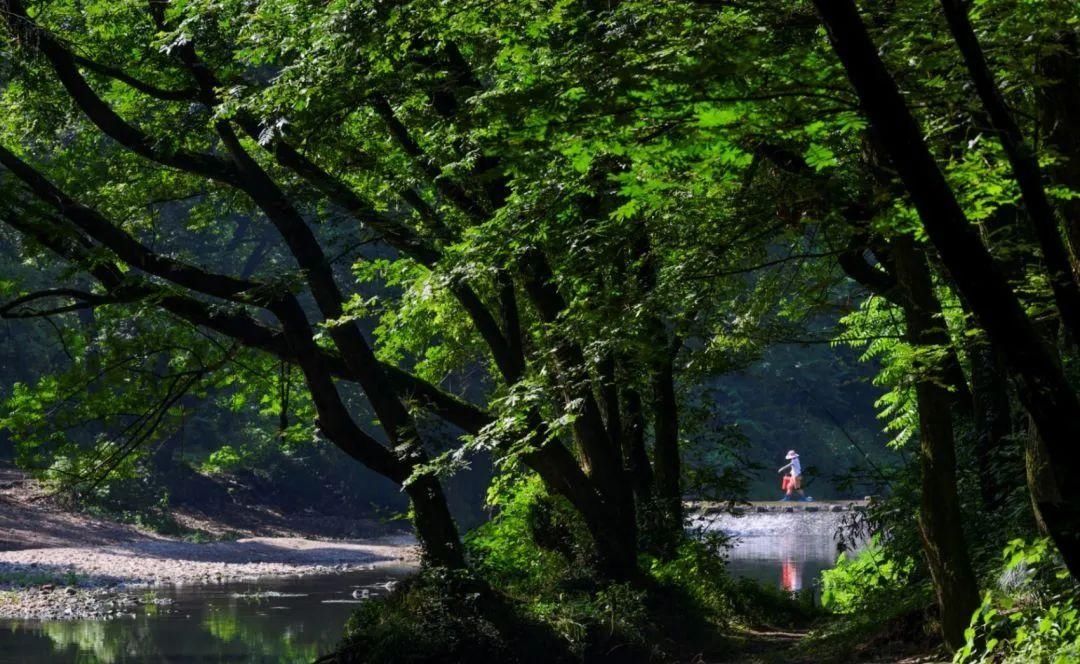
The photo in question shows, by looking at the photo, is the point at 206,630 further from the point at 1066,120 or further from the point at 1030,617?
the point at 1066,120

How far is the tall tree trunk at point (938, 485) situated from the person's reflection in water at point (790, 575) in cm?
1730

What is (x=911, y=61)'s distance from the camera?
627 cm

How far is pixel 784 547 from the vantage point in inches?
1526

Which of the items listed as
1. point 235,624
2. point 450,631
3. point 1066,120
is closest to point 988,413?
point 450,631

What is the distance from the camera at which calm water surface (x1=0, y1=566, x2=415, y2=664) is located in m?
18.1

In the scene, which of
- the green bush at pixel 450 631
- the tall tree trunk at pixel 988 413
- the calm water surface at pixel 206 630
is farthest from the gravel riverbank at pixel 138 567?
the tall tree trunk at pixel 988 413

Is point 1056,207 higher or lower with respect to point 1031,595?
higher

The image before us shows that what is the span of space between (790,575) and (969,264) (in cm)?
2556

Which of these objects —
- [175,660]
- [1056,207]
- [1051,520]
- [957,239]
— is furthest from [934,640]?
[175,660]

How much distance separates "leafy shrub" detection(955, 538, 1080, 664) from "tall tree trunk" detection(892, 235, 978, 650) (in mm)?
224

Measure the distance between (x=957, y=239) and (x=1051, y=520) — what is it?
1204mm

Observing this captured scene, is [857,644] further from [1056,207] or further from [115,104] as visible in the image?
[115,104]

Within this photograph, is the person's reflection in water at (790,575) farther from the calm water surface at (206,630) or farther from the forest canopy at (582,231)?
the forest canopy at (582,231)

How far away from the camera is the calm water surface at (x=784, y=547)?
2869 centimetres
